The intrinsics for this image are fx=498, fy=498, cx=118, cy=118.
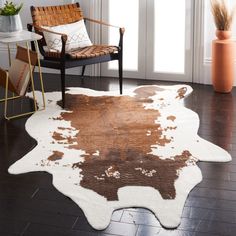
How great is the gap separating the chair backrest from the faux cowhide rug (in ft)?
2.56

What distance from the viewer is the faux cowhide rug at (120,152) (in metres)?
2.91

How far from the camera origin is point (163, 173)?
323 cm

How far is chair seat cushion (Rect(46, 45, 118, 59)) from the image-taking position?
184 inches

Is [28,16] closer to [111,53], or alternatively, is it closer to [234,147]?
[111,53]

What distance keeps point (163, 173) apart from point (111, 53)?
80.0 inches

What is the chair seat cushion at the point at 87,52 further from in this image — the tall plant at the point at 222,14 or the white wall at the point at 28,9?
the tall plant at the point at 222,14

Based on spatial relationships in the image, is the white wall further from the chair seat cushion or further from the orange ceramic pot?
the orange ceramic pot

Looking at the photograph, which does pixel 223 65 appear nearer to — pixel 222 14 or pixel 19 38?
pixel 222 14

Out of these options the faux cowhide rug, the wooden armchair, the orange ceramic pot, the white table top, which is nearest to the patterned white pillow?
the wooden armchair

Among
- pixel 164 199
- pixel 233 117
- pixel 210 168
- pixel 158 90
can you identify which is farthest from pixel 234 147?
pixel 158 90

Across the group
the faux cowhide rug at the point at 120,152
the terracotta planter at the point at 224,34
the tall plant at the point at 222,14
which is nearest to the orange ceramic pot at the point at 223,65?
the terracotta planter at the point at 224,34

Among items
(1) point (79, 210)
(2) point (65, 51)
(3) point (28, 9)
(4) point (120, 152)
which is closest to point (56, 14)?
(2) point (65, 51)

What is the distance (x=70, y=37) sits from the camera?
5.08m

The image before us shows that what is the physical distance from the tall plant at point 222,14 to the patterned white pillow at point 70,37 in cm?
133
